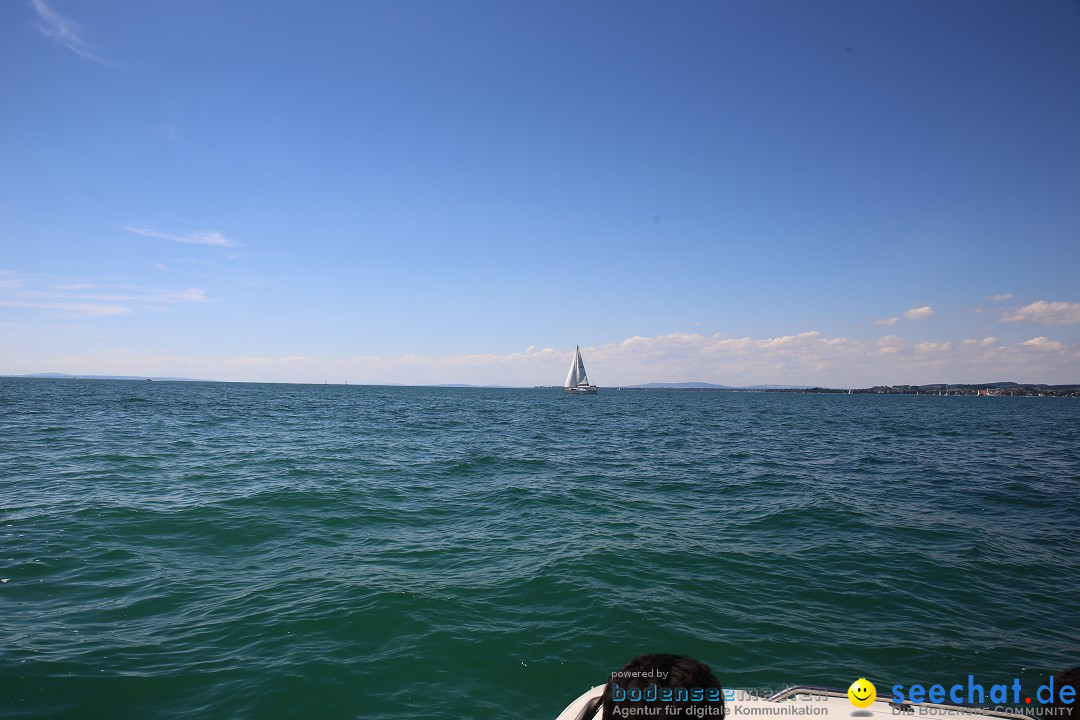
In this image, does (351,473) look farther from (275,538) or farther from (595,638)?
(595,638)

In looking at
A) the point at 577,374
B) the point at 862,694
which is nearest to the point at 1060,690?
the point at 862,694

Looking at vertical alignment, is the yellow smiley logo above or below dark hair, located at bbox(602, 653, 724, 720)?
below

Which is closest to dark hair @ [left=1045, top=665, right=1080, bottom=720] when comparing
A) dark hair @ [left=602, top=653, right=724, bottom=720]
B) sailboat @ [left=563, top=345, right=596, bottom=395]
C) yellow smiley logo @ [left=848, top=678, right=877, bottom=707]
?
dark hair @ [left=602, top=653, right=724, bottom=720]

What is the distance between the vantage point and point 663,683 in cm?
271

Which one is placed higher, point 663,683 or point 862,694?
point 663,683

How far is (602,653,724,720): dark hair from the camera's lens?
8.53 feet

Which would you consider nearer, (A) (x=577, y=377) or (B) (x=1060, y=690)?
(B) (x=1060, y=690)

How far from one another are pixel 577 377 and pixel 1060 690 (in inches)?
5962

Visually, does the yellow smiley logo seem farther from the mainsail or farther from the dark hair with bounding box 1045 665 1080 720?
the mainsail

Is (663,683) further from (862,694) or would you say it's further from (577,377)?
(577,377)

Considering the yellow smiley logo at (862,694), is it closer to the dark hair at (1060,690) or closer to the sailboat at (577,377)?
the dark hair at (1060,690)

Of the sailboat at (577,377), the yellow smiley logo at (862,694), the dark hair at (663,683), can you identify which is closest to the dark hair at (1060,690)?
the dark hair at (663,683)

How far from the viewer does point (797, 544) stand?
1329 cm

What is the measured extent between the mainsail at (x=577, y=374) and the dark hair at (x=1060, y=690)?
492 feet
